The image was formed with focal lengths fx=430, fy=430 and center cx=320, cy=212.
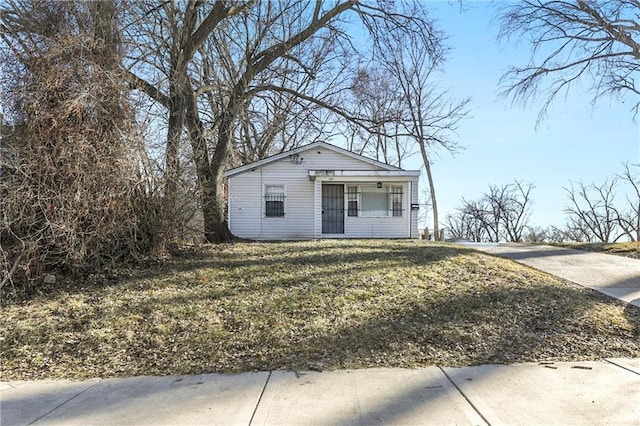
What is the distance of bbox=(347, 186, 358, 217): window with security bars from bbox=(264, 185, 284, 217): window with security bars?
8.89ft

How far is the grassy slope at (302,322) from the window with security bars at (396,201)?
30.4 feet

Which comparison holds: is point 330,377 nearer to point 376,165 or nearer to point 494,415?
point 494,415

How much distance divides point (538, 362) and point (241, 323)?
369cm

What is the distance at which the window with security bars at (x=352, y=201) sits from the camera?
57.9 ft

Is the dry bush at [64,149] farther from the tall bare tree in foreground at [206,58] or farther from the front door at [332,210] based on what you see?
the front door at [332,210]

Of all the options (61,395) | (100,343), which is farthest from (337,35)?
(61,395)

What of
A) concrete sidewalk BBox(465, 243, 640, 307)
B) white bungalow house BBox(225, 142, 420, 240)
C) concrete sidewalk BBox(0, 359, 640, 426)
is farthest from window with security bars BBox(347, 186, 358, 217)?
concrete sidewalk BBox(0, 359, 640, 426)

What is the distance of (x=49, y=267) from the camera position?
745cm

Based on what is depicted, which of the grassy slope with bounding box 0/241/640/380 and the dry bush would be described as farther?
the dry bush

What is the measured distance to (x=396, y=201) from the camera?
17672 millimetres

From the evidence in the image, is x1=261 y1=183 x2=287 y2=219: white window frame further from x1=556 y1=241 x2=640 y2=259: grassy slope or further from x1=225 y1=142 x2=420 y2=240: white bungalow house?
x1=556 y1=241 x2=640 y2=259: grassy slope

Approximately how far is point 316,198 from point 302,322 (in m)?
11.5

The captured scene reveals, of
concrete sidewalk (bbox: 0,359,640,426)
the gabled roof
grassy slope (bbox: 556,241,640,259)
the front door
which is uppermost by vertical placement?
the gabled roof

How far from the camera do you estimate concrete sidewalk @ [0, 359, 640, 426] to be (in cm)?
359
